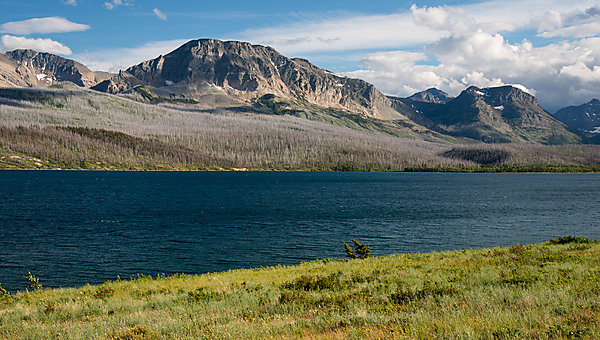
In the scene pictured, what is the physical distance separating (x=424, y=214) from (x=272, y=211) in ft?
113

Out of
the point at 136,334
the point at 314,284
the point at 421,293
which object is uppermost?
the point at 421,293

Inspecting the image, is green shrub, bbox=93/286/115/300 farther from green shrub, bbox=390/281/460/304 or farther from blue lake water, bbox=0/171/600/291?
blue lake water, bbox=0/171/600/291

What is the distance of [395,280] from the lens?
20.4 meters

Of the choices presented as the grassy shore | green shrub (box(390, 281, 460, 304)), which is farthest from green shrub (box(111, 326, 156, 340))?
green shrub (box(390, 281, 460, 304))

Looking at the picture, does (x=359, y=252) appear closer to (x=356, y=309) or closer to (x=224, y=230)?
(x=356, y=309)

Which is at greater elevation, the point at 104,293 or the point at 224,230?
the point at 104,293

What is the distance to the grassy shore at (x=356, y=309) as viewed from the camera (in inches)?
425

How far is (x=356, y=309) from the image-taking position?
13594 millimetres

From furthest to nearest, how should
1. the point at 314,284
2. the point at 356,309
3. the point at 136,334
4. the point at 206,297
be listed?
the point at 314,284, the point at 206,297, the point at 356,309, the point at 136,334

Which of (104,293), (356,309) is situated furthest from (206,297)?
(356,309)

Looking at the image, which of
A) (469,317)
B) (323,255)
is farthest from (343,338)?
(323,255)

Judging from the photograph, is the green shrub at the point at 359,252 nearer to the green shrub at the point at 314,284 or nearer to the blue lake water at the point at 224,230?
the blue lake water at the point at 224,230

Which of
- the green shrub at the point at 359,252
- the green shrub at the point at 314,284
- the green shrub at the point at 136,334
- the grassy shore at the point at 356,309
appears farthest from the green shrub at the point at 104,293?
the green shrub at the point at 359,252

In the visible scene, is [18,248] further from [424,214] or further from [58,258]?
[424,214]
